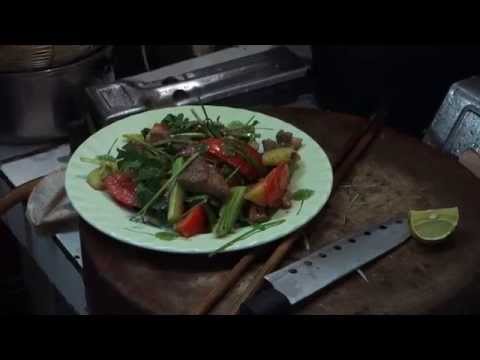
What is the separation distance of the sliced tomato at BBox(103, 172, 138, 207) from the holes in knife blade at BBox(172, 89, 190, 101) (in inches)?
11.3

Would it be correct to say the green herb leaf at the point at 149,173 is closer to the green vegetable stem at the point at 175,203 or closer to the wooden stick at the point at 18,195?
the green vegetable stem at the point at 175,203

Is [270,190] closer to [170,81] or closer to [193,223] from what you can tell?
[193,223]

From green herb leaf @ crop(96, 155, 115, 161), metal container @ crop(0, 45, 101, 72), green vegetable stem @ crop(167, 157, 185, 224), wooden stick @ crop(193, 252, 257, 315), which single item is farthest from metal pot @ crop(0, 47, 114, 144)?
wooden stick @ crop(193, 252, 257, 315)

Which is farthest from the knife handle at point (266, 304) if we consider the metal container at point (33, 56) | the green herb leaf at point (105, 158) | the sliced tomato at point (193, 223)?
the metal container at point (33, 56)

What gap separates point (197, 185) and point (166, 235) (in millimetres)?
64

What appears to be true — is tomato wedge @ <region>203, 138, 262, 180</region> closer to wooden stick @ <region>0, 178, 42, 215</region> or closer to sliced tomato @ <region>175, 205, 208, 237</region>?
sliced tomato @ <region>175, 205, 208, 237</region>

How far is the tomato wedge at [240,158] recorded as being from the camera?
35.0 inches

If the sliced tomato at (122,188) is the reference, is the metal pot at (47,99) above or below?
below

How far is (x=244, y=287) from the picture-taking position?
2.58 feet

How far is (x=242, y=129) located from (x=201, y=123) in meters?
0.05

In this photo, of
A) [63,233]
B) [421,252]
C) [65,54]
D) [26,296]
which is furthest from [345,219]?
[26,296]

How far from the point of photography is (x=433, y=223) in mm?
849

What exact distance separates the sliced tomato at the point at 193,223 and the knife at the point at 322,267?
101 millimetres

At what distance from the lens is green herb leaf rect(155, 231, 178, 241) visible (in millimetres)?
816
